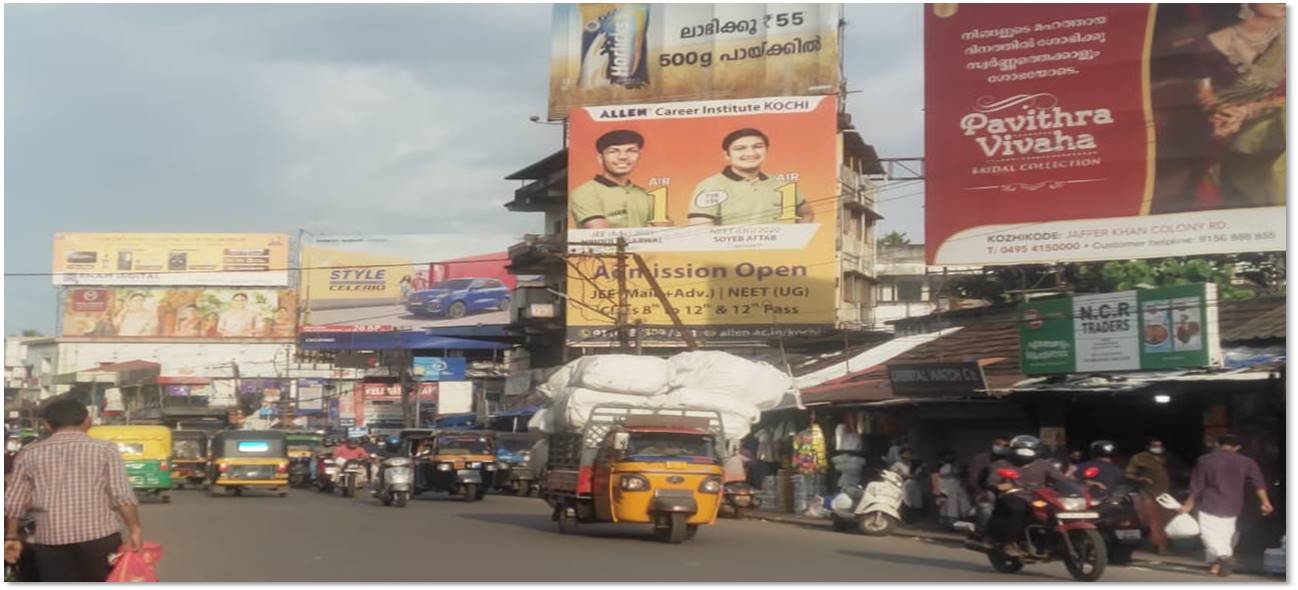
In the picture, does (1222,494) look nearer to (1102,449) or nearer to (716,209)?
(1102,449)

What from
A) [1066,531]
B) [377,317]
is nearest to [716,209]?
[1066,531]

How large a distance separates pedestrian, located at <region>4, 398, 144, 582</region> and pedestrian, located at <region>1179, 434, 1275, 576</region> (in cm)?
1076

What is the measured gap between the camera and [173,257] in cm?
8806

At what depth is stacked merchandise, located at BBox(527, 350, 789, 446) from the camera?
24781mm

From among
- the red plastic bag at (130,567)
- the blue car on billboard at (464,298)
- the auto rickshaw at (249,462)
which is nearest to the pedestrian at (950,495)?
the red plastic bag at (130,567)

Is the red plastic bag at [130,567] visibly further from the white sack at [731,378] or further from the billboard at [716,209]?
the billboard at [716,209]

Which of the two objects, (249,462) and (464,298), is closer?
(249,462)

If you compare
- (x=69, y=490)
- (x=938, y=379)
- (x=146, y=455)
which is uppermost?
(x=938, y=379)

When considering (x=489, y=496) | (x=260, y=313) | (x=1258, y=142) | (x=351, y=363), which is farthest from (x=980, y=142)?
(x=260, y=313)

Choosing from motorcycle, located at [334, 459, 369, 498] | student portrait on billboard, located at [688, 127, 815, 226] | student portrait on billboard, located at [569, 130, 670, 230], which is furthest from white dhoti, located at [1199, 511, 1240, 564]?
student portrait on billboard, located at [569, 130, 670, 230]

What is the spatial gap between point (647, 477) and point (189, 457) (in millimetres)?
24628

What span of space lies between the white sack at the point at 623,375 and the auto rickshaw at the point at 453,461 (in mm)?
5821

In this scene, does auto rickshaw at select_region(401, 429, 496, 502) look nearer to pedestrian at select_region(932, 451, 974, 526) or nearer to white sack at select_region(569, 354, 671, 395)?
white sack at select_region(569, 354, 671, 395)

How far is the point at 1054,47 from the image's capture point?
2773cm
